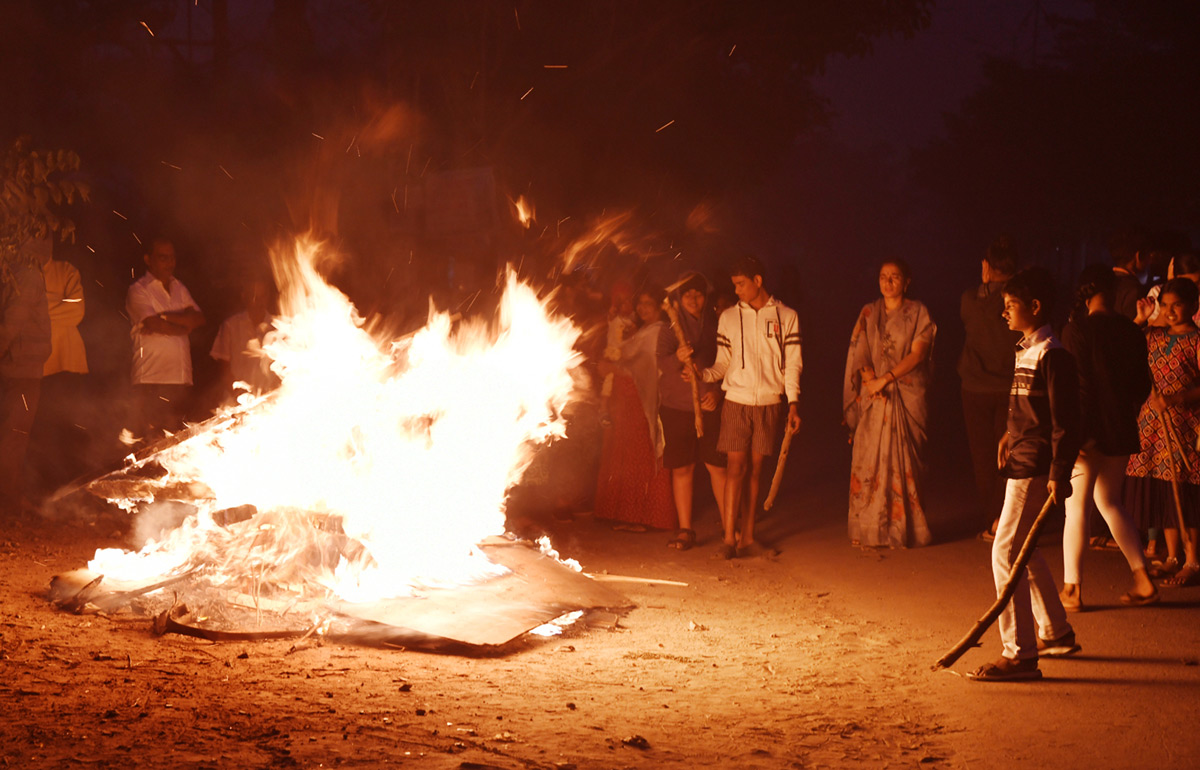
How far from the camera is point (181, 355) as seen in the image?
9.76 m

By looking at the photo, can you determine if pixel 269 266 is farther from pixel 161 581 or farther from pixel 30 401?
pixel 161 581

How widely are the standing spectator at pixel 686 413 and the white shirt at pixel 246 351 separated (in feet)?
12.5

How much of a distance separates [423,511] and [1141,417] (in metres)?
5.13

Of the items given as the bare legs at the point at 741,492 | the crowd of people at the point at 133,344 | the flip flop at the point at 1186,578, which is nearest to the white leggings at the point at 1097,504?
the flip flop at the point at 1186,578

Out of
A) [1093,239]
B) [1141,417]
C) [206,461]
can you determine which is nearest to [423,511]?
[206,461]

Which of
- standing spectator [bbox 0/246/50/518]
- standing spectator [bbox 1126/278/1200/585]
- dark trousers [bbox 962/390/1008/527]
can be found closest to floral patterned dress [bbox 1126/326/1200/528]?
standing spectator [bbox 1126/278/1200/585]

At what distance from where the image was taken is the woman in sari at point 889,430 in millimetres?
8758

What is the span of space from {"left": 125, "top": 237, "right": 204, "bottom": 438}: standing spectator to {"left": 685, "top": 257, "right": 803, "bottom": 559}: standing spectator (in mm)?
4919

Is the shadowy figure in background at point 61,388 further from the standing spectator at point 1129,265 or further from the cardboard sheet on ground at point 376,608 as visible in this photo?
the standing spectator at point 1129,265

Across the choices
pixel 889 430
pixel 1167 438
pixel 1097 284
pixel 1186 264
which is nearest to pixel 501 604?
pixel 889 430

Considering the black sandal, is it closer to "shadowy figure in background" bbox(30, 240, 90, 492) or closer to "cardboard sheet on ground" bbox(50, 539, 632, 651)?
"cardboard sheet on ground" bbox(50, 539, 632, 651)

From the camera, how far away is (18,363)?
8906 mm

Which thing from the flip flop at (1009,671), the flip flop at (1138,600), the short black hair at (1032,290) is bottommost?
the flip flop at (1009,671)

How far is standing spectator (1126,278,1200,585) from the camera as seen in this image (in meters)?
7.41
